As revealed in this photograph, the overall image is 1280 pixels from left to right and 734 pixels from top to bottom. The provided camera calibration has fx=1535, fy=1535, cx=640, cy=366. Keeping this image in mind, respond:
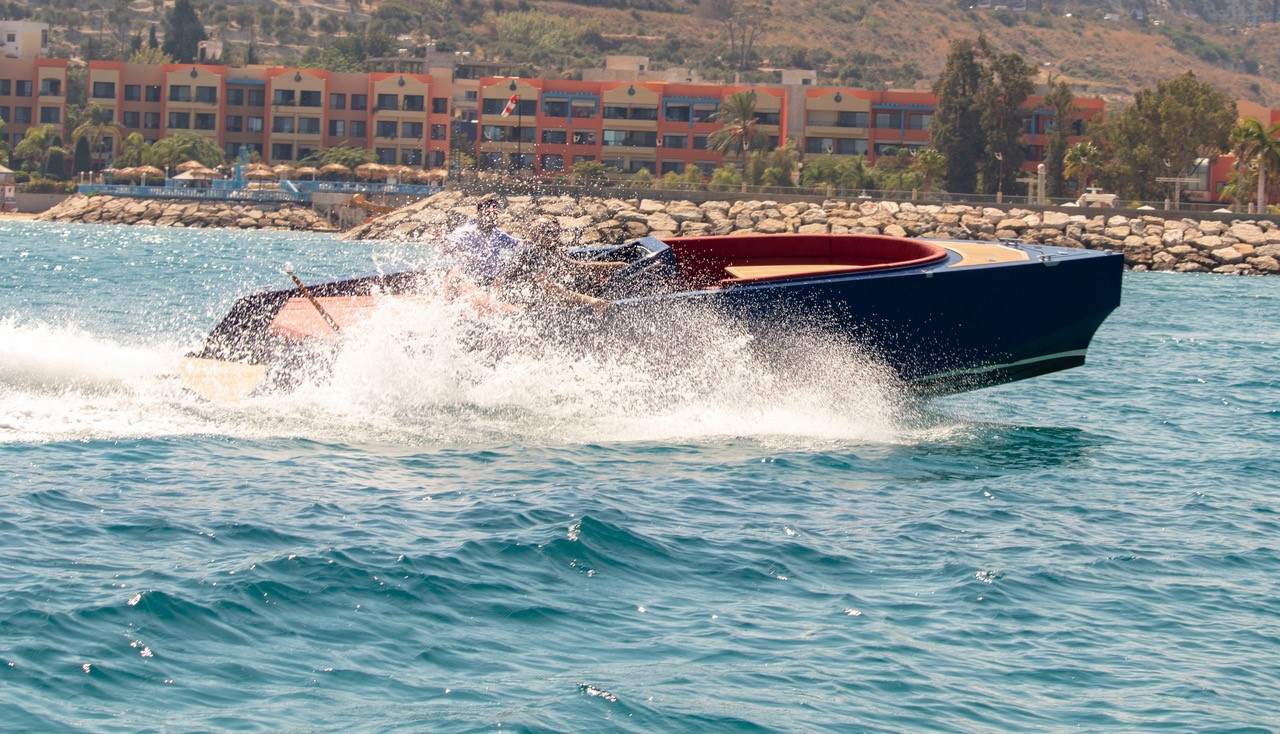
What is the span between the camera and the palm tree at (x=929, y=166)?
78250mm

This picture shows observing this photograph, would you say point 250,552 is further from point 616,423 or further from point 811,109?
point 811,109

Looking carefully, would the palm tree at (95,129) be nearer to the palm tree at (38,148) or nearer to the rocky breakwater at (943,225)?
the palm tree at (38,148)

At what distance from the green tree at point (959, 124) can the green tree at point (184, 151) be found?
4613 cm

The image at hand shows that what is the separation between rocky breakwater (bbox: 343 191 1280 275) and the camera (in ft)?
188

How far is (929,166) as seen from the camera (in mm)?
78312

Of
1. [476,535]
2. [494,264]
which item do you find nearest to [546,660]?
[476,535]

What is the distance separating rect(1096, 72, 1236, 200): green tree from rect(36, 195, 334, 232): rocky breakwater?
41332 mm

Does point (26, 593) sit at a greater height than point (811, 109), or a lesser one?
lesser

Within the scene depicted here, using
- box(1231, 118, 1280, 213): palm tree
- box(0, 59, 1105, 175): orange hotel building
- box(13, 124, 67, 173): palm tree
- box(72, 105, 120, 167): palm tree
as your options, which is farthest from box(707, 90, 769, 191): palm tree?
box(13, 124, 67, 173): palm tree

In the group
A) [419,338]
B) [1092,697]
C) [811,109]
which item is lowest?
[1092,697]

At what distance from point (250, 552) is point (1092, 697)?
4.87 metres

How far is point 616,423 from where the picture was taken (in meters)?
14.4

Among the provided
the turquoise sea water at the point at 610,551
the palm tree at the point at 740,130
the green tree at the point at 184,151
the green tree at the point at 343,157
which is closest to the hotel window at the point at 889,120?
the palm tree at the point at 740,130

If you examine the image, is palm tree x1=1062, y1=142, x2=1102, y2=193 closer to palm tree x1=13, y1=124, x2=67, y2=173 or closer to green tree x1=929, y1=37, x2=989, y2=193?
green tree x1=929, y1=37, x2=989, y2=193
